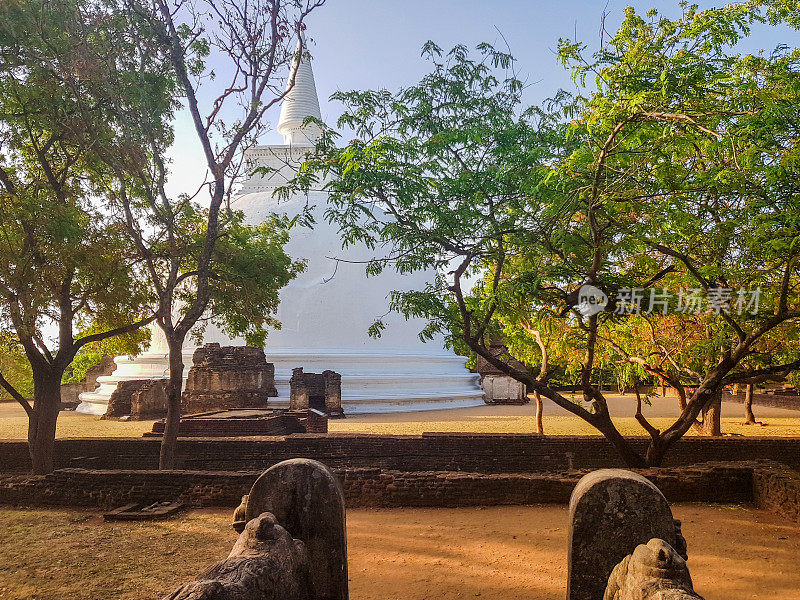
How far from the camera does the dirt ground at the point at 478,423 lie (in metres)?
13.2

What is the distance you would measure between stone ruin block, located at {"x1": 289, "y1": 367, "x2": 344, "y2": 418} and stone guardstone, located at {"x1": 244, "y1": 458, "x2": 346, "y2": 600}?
513 inches

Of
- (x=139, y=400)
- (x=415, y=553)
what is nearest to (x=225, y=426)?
(x=139, y=400)

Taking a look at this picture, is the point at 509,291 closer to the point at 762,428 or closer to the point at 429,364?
the point at 762,428

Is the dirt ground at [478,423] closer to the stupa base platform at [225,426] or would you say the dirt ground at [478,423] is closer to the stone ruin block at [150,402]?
the stone ruin block at [150,402]

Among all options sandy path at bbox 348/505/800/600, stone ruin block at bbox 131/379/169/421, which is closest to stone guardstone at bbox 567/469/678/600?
sandy path at bbox 348/505/800/600

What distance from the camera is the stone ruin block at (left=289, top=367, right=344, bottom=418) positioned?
16.5 meters

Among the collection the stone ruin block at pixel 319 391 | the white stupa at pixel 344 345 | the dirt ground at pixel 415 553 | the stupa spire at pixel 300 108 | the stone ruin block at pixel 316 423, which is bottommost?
the dirt ground at pixel 415 553

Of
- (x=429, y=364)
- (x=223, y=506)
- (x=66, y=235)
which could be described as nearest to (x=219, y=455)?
(x=223, y=506)

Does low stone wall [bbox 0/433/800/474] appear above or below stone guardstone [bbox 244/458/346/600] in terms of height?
below

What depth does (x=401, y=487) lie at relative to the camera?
22.6 ft

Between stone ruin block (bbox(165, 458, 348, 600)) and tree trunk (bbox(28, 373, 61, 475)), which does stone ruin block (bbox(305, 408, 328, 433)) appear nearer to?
tree trunk (bbox(28, 373, 61, 475))

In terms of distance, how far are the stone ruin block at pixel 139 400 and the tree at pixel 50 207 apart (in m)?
8.17

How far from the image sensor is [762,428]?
14359 mm

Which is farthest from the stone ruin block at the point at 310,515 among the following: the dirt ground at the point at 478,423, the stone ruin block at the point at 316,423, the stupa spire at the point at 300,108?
the stupa spire at the point at 300,108
